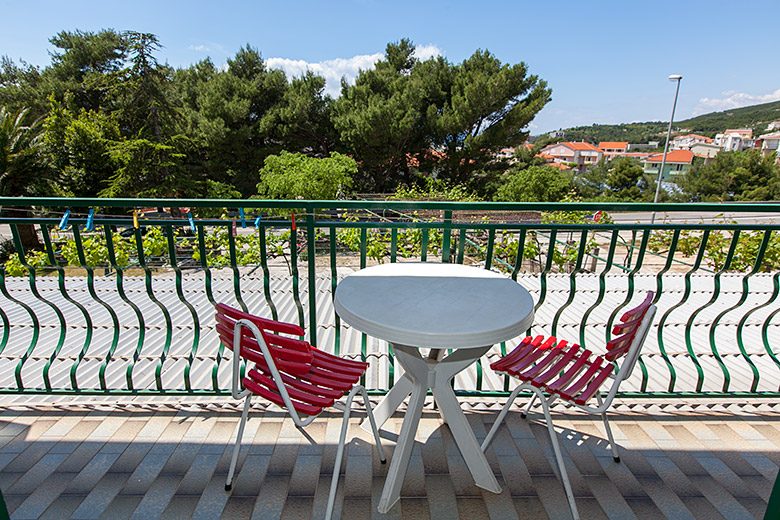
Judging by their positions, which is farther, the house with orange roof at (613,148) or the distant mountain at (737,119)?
the house with orange roof at (613,148)

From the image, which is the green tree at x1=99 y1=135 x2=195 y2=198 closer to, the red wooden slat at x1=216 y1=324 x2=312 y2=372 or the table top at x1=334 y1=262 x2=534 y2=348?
the table top at x1=334 y1=262 x2=534 y2=348

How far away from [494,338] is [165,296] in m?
4.80

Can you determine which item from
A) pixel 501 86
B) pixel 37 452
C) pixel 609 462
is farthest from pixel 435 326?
pixel 501 86

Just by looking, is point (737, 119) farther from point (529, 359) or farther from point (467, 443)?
point (467, 443)

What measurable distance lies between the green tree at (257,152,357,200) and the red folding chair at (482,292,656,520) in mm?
17296

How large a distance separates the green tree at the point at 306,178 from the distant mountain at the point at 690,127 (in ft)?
251

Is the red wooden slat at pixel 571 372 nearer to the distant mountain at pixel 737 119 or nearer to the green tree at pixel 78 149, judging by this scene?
the green tree at pixel 78 149

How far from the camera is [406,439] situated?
154cm

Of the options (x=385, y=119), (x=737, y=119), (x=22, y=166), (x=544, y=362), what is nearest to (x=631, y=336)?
(x=544, y=362)

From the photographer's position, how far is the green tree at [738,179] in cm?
3634

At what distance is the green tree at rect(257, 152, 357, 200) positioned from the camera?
18188mm

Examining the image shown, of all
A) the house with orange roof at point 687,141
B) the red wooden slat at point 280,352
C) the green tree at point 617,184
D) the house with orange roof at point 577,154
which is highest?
the house with orange roof at point 687,141

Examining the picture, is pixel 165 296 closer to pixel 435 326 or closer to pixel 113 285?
pixel 113 285

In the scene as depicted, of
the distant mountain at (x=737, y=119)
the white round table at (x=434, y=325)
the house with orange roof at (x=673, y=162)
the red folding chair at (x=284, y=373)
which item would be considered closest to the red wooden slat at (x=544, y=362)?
the white round table at (x=434, y=325)
